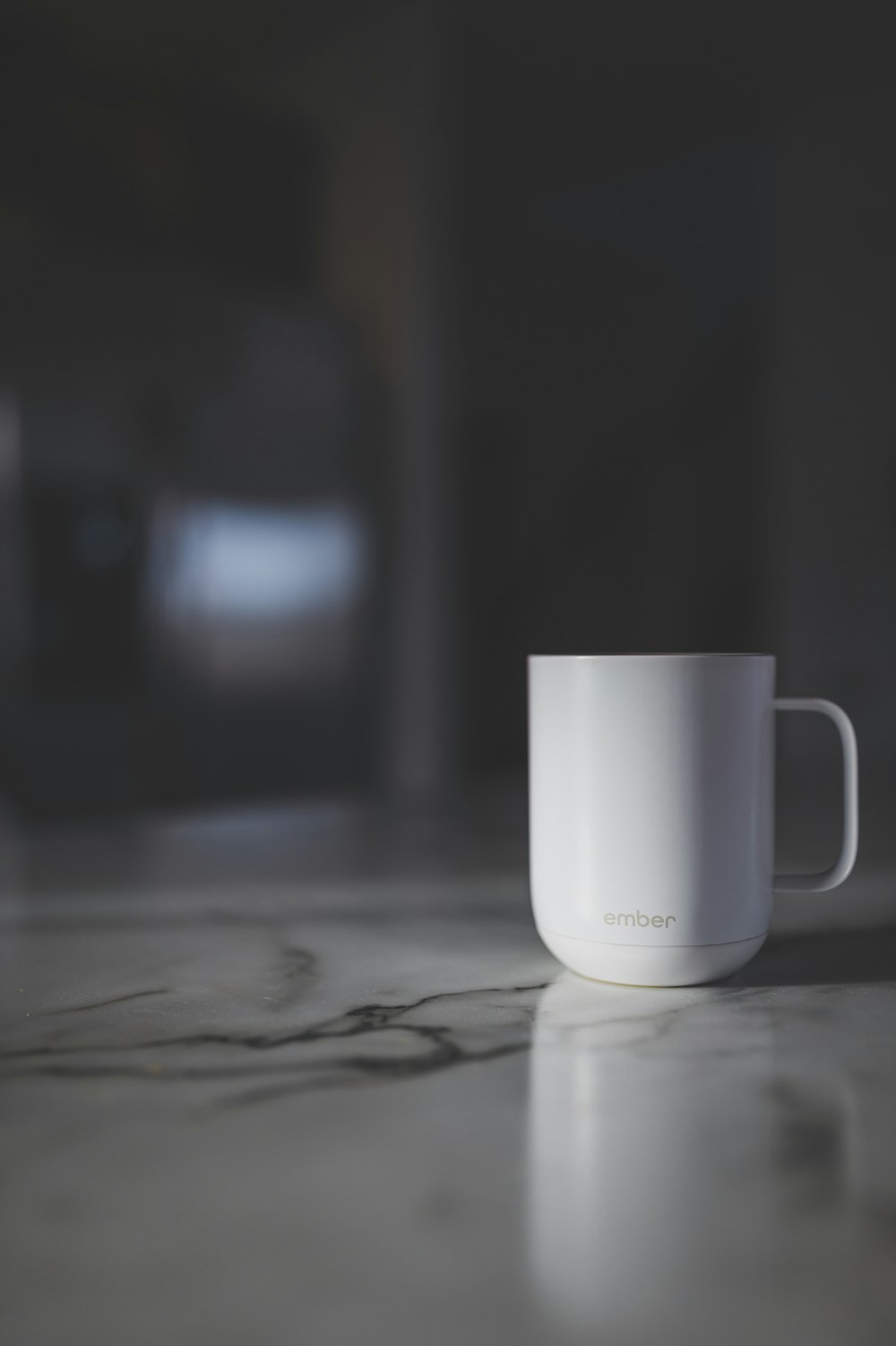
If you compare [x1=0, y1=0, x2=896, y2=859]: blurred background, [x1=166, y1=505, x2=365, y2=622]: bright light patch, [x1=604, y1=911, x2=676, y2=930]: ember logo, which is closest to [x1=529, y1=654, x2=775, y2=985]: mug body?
[x1=604, y1=911, x2=676, y2=930]: ember logo

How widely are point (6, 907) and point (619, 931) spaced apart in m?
0.43

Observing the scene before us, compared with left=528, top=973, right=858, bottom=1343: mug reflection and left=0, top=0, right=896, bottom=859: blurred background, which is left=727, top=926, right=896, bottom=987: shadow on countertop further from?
left=0, top=0, right=896, bottom=859: blurred background

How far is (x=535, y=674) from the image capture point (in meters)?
0.56

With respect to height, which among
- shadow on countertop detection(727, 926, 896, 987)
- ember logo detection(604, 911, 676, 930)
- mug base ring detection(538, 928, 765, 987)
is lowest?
shadow on countertop detection(727, 926, 896, 987)

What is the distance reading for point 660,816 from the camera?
1.68 feet

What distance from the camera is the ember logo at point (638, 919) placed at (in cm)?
51

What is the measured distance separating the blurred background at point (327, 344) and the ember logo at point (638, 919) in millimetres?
790

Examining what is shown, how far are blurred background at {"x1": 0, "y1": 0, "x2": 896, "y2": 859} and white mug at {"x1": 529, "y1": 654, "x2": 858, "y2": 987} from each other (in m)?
0.76

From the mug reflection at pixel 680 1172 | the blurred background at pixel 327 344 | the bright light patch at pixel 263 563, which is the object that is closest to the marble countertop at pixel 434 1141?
the mug reflection at pixel 680 1172

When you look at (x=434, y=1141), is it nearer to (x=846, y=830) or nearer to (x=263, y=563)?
(x=846, y=830)

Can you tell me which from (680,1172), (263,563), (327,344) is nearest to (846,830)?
(680,1172)

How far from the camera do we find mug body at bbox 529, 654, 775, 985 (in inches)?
20.1

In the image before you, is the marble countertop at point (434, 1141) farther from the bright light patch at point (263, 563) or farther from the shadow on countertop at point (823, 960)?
the bright light patch at point (263, 563)

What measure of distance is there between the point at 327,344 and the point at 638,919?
9.07 ft
